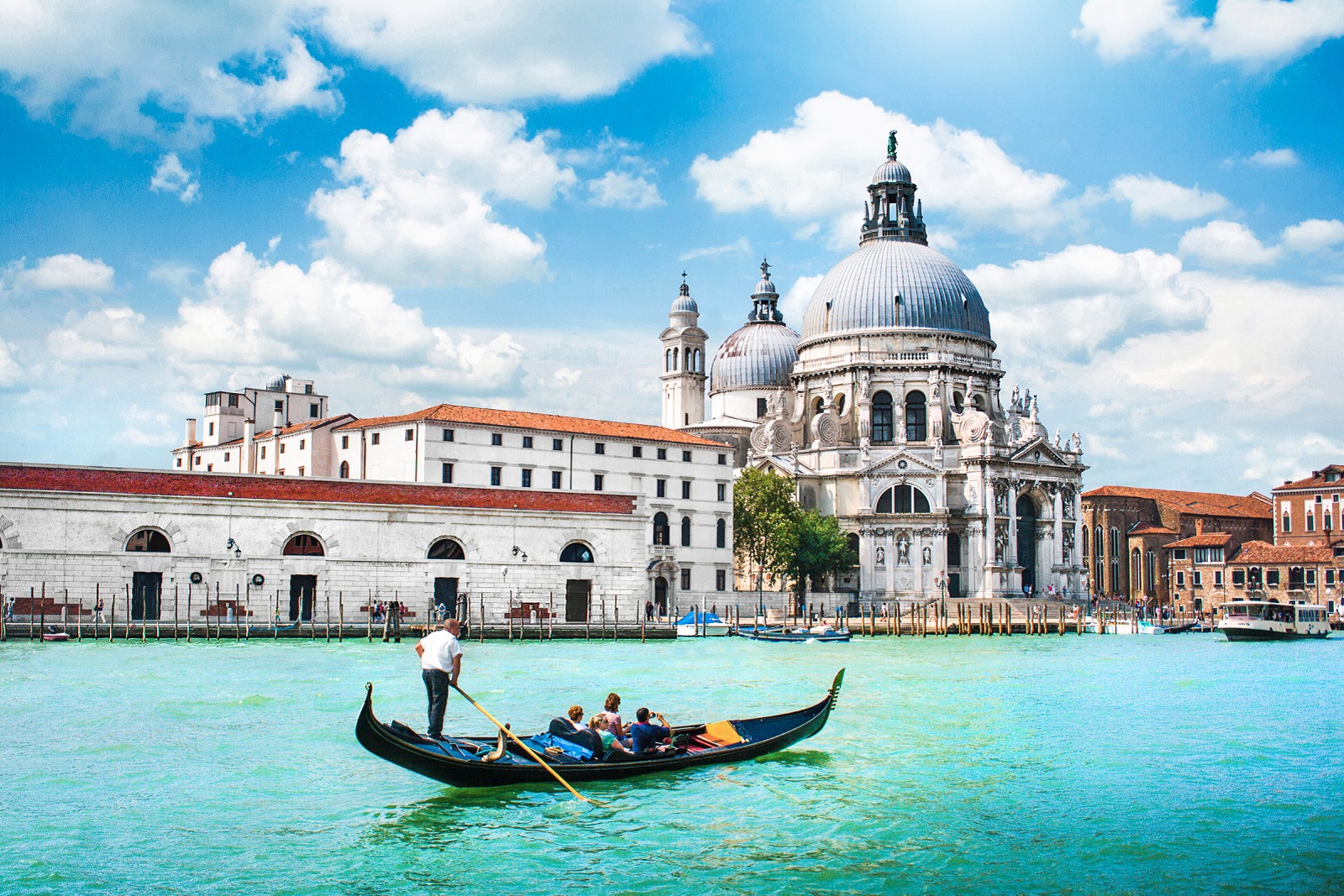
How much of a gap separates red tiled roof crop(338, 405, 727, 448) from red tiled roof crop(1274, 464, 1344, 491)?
110 ft

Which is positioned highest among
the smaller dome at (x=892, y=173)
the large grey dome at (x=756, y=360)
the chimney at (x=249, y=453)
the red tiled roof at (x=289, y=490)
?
the smaller dome at (x=892, y=173)

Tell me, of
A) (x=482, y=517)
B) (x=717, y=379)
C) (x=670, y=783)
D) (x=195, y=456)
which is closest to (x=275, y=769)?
(x=670, y=783)

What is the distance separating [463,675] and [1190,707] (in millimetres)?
13515

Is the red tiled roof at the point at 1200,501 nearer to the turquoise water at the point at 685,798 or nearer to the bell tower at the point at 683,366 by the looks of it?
the bell tower at the point at 683,366

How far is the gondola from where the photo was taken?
13094 millimetres

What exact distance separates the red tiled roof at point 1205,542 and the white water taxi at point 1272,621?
15312 mm

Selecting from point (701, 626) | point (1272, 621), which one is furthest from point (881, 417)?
point (701, 626)

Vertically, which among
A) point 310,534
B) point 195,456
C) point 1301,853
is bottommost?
point 1301,853

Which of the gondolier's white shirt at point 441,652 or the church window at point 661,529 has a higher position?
the church window at point 661,529

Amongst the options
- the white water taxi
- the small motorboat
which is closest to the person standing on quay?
the small motorboat

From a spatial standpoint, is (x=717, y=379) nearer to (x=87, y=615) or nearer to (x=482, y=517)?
(x=482, y=517)

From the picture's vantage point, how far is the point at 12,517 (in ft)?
105

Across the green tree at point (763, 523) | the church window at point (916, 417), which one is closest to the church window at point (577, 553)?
the green tree at point (763, 523)

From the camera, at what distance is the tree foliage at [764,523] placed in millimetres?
53000
